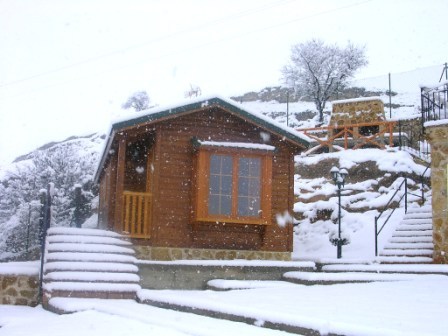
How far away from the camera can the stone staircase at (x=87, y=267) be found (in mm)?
10055

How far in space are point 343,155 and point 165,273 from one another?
1289 centimetres

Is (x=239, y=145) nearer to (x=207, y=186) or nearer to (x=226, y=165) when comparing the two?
(x=226, y=165)

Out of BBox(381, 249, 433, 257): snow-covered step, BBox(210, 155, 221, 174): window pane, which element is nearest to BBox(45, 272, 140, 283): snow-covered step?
BBox(210, 155, 221, 174): window pane

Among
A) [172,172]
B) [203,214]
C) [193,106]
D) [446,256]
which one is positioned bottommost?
A: [446,256]

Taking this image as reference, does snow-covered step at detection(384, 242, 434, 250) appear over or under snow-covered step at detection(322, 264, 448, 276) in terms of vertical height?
over

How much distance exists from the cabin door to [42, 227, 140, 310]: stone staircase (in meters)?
0.70

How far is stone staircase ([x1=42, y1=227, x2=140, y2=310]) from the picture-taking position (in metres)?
10.1

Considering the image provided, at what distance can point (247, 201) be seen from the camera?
13.4 m

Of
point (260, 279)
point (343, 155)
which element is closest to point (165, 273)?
point (260, 279)

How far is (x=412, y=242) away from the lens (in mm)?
14070

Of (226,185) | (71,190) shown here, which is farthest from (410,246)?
(71,190)

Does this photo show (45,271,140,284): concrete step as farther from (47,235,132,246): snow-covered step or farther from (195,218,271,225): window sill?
(195,218,271,225): window sill

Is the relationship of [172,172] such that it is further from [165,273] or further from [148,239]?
[165,273]

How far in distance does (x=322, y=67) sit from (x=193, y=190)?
1215 inches
